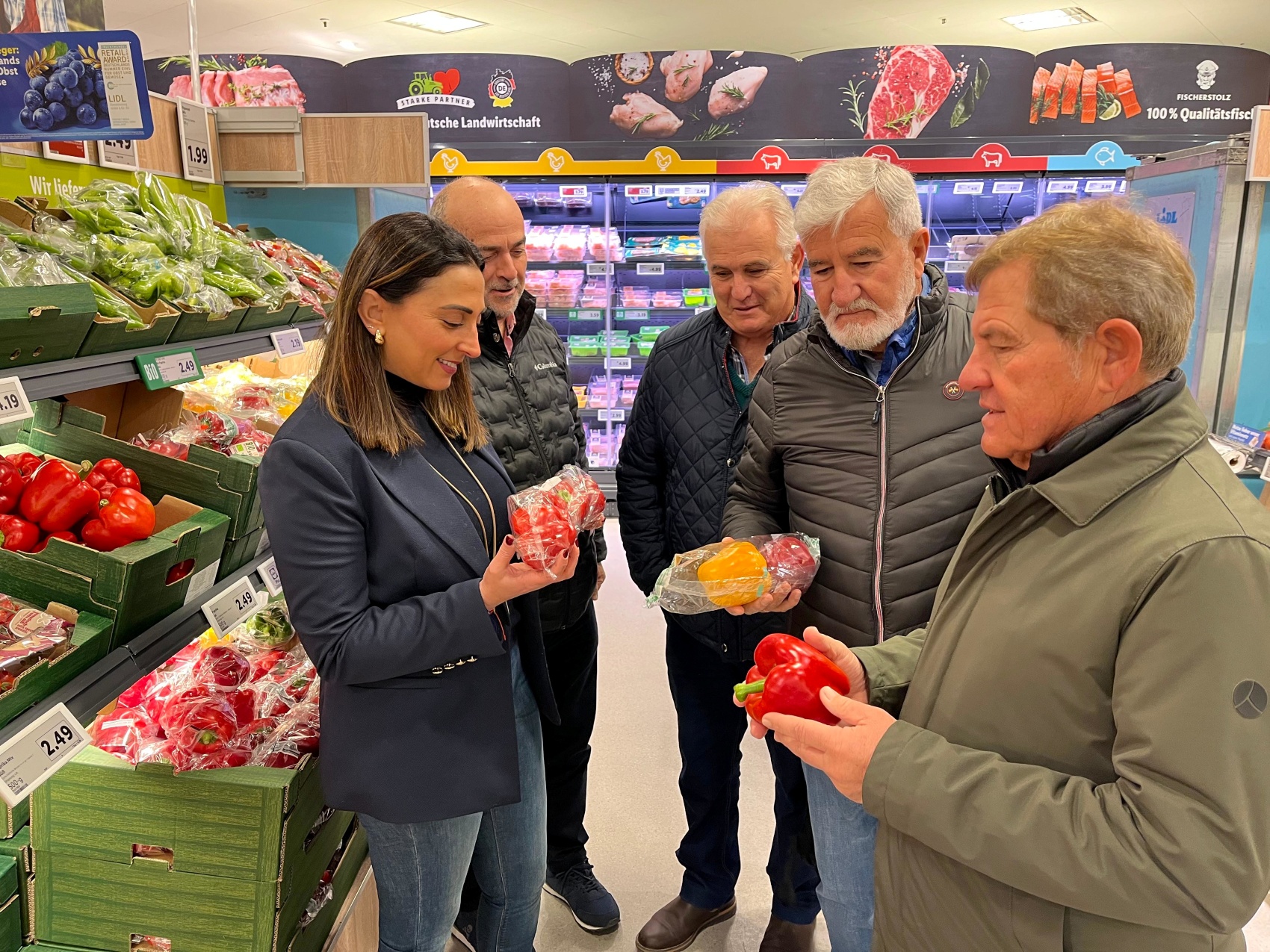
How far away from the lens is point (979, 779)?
1.09 metres

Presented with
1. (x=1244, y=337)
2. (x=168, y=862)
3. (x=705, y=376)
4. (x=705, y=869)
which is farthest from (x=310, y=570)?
(x=1244, y=337)

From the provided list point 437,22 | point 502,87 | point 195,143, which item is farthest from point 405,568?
point 437,22

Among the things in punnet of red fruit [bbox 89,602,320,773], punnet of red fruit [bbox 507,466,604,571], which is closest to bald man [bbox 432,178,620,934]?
punnet of red fruit [bbox 507,466,604,571]

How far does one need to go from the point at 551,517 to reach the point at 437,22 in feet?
32.4

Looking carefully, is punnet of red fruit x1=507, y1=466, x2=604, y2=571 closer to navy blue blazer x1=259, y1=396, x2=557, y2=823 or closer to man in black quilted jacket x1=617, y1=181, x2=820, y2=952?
navy blue blazer x1=259, y1=396, x2=557, y2=823

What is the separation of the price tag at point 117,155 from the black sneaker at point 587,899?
2.52 meters

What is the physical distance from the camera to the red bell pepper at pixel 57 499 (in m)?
1.64

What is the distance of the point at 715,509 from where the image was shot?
7.91ft

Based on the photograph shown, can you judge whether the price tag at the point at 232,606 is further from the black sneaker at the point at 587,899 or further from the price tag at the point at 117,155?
the price tag at the point at 117,155

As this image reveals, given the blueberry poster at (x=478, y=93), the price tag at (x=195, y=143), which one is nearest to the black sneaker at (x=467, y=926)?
the price tag at (x=195, y=143)

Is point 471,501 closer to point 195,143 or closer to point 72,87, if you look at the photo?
point 72,87

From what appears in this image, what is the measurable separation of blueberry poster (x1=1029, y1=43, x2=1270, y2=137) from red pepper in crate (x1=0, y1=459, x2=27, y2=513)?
24.2ft

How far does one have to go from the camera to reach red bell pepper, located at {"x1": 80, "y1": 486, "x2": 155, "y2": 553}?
64.6 inches

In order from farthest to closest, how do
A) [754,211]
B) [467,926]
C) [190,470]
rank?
[467,926], [754,211], [190,470]
